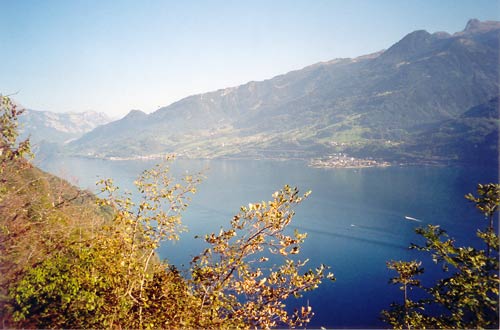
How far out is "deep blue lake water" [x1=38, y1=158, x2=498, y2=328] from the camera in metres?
54.2

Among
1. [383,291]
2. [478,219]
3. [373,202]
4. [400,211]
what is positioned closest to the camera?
[383,291]

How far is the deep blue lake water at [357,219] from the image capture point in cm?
5425

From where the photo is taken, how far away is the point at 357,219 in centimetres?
9388

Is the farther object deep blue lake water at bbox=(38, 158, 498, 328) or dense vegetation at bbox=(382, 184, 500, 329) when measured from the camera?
deep blue lake water at bbox=(38, 158, 498, 328)

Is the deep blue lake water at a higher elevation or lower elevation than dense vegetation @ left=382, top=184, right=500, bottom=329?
lower

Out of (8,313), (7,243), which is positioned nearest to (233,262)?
(7,243)

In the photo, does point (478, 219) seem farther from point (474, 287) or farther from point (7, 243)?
point (7, 243)

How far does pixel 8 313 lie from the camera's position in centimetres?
1642

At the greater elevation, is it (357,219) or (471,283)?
(471,283)

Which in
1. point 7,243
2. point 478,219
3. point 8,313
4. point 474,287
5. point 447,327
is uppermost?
point 7,243

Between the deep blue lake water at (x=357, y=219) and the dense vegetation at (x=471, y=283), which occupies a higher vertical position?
the dense vegetation at (x=471, y=283)

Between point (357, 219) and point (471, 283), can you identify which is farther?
point (357, 219)

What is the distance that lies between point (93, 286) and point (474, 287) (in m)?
9.24

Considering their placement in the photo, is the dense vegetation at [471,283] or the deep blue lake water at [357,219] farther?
the deep blue lake water at [357,219]
